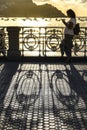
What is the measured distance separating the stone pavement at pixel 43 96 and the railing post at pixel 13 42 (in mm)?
924

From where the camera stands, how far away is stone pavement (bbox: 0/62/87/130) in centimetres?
830

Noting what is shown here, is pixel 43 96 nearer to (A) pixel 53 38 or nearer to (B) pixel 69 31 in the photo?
(B) pixel 69 31

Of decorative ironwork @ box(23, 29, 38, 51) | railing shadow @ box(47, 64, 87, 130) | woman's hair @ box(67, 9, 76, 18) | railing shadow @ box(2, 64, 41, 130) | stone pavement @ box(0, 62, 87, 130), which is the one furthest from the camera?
decorative ironwork @ box(23, 29, 38, 51)

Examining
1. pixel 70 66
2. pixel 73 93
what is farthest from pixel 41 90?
pixel 70 66

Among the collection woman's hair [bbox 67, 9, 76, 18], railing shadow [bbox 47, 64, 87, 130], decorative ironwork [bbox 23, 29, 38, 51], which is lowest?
decorative ironwork [bbox 23, 29, 38, 51]

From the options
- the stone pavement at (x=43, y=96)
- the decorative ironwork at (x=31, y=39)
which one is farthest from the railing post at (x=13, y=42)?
the decorative ironwork at (x=31, y=39)

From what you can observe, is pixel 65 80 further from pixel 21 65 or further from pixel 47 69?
pixel 21 65

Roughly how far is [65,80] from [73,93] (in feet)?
5.48

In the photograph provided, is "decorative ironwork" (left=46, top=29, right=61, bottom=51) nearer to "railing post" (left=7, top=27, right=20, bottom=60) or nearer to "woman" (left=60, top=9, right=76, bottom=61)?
"railing post" (left=7, top=27, right=20, bottom=60)

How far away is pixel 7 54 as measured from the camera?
16703mm

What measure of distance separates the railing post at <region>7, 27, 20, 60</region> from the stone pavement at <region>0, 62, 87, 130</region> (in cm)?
92

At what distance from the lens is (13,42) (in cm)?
1691

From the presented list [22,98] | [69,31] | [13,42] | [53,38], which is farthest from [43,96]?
[53,38]

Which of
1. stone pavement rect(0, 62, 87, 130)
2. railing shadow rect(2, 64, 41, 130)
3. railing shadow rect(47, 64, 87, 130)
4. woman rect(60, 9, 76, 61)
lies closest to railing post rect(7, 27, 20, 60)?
stone pavement rect(0, 62, 87, 130)
